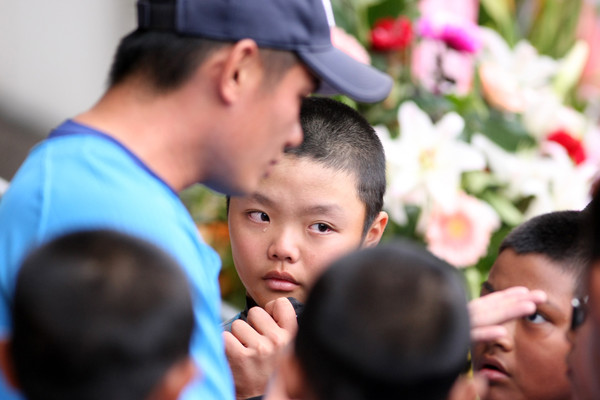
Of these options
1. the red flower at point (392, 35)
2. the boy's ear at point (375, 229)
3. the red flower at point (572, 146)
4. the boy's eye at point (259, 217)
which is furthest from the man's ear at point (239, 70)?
the red flower at point (572, 146)

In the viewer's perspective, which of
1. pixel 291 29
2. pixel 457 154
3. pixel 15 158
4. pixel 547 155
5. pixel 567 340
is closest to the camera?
pixel 291 29

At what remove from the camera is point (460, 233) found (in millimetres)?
2875

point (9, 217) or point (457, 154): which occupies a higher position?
point (9, 217)

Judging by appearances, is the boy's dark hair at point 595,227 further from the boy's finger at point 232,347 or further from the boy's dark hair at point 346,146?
the boy's dark hair at point 346,146

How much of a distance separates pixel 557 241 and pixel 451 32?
1195 mm

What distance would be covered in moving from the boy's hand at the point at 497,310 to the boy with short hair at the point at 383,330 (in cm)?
51

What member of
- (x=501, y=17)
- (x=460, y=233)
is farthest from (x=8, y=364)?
(x=501, y=17)

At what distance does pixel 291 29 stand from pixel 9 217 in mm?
604

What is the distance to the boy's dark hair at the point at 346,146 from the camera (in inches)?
84.2

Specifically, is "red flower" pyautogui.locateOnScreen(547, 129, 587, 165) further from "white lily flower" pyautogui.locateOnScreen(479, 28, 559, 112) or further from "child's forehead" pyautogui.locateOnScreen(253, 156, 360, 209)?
"child's forehead" pyautogui.locateOnScreen(253, 156, 360, 209)

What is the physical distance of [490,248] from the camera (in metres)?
3.06

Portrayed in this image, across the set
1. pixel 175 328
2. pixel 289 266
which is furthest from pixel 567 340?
pixel 175 328

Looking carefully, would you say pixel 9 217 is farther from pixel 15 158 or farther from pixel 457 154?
pixel 15 158

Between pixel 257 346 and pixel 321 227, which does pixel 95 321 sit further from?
pixel 321 227
